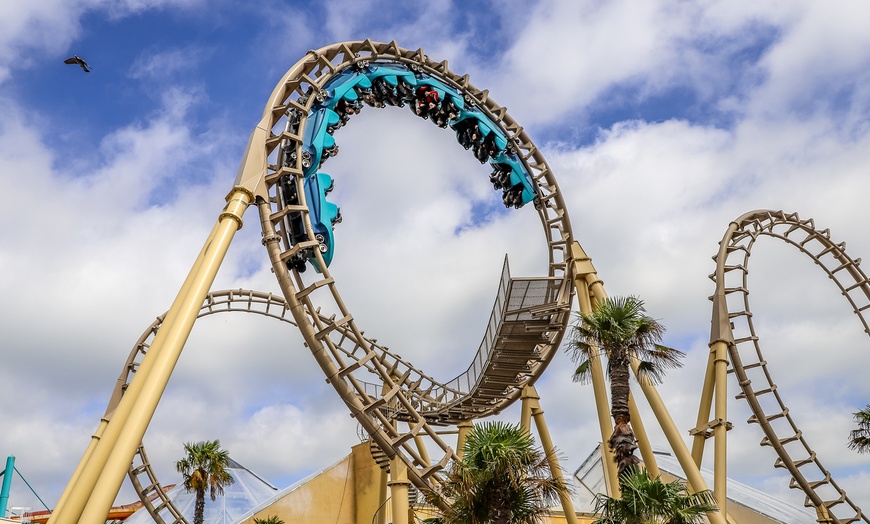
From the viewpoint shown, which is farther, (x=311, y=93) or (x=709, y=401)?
(x=709, y=401)

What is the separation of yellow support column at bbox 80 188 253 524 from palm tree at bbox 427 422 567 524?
14.2ft

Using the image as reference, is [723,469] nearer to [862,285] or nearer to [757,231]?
[757,231]

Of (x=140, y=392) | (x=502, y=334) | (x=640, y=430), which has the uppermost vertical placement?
(x=502, y=334)

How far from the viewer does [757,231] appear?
2228 centimetres

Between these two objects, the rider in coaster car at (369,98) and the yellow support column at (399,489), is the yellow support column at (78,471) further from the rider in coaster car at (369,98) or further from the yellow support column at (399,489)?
the rider in coaster car at (369,98)

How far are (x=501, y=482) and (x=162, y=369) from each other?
4.93m

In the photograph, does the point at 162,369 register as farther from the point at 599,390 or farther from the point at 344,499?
the point at 344,499

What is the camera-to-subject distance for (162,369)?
433 inches

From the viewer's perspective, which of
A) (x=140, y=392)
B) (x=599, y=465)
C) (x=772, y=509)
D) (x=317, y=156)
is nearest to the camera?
(x=140, y=392)

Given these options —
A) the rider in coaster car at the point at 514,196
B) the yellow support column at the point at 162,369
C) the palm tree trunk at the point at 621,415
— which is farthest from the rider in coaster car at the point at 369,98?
the palm tree trunk at the point at 621,415

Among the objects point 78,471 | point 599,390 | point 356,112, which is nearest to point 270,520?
point 78,471

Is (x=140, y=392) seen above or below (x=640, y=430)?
below

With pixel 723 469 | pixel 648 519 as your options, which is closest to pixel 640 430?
pixel 723 469

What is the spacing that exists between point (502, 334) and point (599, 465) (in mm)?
16502
